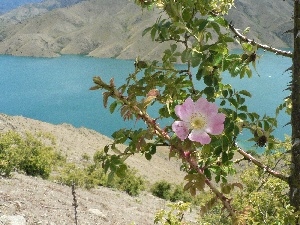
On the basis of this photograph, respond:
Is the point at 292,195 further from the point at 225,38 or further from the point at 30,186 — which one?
the point at 30,186

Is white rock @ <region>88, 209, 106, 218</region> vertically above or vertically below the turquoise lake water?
above

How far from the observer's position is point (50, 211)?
8789 mm

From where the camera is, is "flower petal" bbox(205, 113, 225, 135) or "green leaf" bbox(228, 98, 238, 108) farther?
"green leaf" bbox(228, 98, 238, 108)

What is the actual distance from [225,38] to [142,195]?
53.3ft

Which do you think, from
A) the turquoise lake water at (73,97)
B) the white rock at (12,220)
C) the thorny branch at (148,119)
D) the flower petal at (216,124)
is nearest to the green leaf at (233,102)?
the thorny branch at (148,119)

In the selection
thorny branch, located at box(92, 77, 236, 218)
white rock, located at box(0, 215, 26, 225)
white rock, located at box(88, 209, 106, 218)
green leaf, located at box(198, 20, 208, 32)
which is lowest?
white rock, located at box(88, 209, 106, 218)

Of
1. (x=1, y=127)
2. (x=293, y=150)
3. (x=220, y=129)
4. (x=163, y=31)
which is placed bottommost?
(x=1, y=127)

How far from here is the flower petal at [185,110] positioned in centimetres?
110

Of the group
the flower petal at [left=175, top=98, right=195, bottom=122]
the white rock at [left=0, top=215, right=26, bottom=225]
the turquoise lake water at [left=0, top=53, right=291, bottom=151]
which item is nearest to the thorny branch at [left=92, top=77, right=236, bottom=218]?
the flower petal at [left=175, top=98, right=195, bottom=122]

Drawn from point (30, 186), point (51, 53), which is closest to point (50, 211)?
point (30, 186)

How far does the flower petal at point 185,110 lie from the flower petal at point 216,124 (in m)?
0.06

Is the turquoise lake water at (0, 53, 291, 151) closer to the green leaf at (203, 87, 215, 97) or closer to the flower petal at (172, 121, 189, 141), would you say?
the green leaf at (203, 87, 215, 97)

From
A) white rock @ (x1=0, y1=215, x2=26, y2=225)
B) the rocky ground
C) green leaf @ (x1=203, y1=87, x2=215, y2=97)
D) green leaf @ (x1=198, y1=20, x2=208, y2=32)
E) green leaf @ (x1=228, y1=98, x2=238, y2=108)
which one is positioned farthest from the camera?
the rocky ground

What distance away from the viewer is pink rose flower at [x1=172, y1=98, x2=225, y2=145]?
1.08 metres
